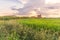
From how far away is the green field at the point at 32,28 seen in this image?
2.26 m

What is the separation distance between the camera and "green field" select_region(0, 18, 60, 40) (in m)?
2.26

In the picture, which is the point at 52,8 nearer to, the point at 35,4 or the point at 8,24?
the point at 35,4

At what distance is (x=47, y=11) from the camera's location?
232cm

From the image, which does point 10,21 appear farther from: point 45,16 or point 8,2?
point 45,16

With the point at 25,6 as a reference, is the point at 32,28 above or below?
below

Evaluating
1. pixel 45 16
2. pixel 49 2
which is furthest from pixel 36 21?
pixel 49 2

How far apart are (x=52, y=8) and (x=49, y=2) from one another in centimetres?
8

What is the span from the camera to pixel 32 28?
2.30m

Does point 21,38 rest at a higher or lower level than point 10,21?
lower

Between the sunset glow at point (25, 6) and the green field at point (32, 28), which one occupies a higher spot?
the sunset glow at point (25, 6)

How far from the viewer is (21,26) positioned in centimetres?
228

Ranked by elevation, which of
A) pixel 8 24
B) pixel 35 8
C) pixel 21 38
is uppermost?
pixel 35 8

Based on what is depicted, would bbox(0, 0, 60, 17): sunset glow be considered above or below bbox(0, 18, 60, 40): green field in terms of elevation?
above

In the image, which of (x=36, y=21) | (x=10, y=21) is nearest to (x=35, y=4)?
(x=36, y=21)
